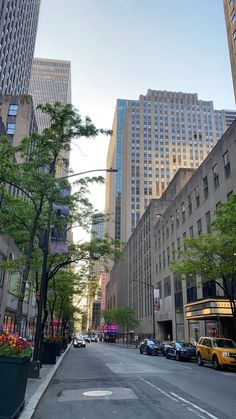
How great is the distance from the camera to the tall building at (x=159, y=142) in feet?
450

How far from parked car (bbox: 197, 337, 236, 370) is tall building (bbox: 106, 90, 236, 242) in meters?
108

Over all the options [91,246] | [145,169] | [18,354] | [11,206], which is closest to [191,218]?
[91,246]

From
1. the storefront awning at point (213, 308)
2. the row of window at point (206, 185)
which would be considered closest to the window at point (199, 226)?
the row of window at point (206, 185)

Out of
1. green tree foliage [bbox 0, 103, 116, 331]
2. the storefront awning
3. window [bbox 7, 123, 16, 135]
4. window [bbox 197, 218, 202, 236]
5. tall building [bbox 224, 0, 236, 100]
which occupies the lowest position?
the storefront awning

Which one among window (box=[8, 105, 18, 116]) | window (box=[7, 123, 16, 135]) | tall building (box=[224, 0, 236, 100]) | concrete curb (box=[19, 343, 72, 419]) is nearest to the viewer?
concrete curb (box=[19, 343, 72, 419])

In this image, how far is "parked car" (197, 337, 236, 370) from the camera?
2009 cm

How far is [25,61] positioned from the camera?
95.8 metres

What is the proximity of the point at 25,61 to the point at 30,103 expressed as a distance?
27827mm

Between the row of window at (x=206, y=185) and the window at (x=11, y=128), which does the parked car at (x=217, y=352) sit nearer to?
the row of window at (x=206, y=185)

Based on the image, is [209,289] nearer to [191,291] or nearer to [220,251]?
[191,291]

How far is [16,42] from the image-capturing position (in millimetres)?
83500

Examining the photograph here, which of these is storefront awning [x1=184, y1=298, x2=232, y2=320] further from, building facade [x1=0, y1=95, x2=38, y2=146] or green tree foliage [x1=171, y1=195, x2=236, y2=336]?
building facade [x1=0, y1=95, x2=38, y2=146]

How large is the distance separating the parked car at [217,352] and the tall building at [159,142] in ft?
356

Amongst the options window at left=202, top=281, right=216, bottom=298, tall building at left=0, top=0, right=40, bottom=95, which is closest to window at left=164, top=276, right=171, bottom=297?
window at left=202, top=281, right=216, bottom=298
